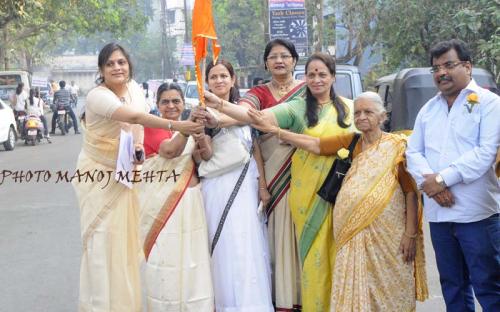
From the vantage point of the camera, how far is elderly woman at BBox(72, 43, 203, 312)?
3904 mm

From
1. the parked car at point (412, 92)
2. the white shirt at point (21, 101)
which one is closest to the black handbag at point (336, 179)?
the parked car at point (412, 92)

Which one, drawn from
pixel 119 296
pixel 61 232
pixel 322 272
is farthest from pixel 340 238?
pixel 61 232

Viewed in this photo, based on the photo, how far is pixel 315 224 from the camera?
3.77 meters

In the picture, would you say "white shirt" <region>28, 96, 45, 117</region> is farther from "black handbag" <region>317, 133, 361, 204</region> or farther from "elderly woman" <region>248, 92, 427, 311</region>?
"elderly woman" <region>248, 92, 427, 311</region>

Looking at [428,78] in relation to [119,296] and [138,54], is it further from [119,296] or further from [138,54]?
[138,54]

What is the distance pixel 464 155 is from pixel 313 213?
86 centimetres

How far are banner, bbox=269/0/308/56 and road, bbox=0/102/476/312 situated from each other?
8.08m

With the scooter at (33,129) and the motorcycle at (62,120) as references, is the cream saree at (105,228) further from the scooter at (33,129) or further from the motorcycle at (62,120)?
the motorcycle at (62,120)

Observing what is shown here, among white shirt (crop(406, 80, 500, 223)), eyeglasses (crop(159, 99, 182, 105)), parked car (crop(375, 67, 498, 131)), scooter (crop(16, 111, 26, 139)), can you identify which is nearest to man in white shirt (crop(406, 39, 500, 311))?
white shirt (crop(406, 80, 500, 223))

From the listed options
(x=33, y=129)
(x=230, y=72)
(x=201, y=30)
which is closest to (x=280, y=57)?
(x=230, y=72)

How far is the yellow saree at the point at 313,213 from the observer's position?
12.3 ft

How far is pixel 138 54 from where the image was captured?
69875 millimetres

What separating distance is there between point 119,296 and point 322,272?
46.9 inches

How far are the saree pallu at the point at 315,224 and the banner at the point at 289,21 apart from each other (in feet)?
44.8
